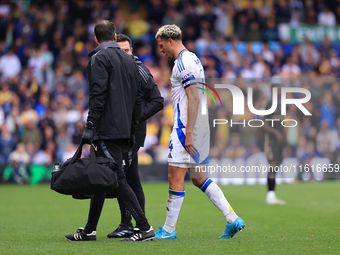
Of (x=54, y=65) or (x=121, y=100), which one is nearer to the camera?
(x=121, y=100)

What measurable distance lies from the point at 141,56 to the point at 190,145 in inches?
542

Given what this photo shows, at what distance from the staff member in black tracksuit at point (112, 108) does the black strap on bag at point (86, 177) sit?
0.27m

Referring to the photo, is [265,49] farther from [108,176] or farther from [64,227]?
[108,176]

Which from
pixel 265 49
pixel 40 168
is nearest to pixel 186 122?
pixel 40 168

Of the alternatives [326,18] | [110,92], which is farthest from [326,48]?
[110,92]

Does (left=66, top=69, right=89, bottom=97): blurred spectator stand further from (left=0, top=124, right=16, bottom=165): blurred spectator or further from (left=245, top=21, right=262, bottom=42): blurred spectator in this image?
(left=245, top=21, right=262, bottom=42): blurred spectator

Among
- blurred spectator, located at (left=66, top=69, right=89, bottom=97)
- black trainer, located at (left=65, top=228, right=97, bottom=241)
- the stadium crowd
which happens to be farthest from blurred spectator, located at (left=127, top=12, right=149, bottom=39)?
black trainer, located at (left=65, top=228, right=97, bottom=241)

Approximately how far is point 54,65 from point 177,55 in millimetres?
13510

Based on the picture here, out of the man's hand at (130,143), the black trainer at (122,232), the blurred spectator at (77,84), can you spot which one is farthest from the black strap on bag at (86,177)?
the blurred spectator at (77,84)

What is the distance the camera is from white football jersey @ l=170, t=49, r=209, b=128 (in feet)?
18.0

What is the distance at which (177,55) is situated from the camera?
567 cm

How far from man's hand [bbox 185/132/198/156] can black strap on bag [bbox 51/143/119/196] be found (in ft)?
2.82

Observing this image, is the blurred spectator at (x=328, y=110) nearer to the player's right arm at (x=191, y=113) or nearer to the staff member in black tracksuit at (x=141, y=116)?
the staff member in black tracksuit at (x=141, y=116)

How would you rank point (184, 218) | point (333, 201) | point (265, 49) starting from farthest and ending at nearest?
point (265, 49) < point (333, 201) < point (184, 218)
